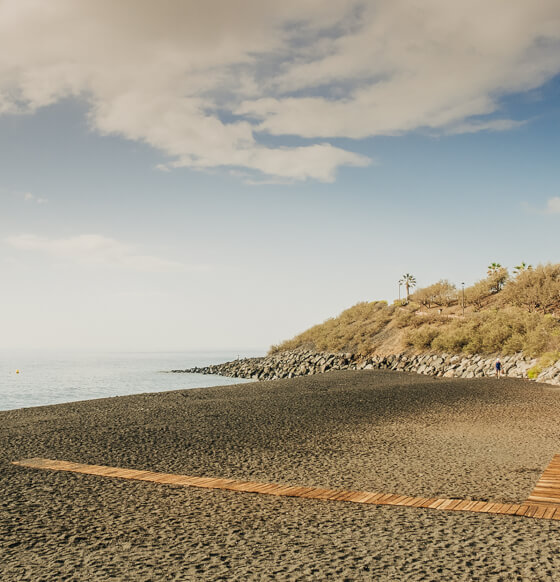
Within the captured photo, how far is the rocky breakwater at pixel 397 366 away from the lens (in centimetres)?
2644

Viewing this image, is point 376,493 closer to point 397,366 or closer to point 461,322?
point 397,366

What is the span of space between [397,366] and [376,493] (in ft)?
101

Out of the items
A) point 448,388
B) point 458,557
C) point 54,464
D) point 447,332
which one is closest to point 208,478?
point 54,464

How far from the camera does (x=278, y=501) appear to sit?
585 centimetres

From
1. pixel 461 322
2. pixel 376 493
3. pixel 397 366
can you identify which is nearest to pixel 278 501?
pixel 376 493

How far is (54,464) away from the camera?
8.09 metres

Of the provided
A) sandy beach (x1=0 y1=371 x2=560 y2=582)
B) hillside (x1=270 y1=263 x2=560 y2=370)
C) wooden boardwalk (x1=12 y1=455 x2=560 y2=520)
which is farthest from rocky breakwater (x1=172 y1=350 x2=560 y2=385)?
wooden boardwalk (x1=12 y1=455 x2=560 y2=520)

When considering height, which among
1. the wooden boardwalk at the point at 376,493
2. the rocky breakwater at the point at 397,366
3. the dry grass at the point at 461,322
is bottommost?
the rocky breakwater at the point at 397,366

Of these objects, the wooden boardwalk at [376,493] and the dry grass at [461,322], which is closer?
the wooden boardwalk at [376,493]

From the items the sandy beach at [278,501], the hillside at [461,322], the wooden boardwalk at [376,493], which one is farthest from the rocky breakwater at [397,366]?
the wooden boardwalk at [376,493]

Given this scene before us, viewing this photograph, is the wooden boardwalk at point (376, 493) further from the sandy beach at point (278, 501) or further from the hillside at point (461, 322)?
the hillside at point (461, 322)

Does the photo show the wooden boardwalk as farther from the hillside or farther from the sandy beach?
the hillside

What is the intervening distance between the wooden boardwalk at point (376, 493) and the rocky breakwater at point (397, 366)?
58.9ft

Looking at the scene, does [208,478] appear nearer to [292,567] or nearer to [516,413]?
[292,567]
